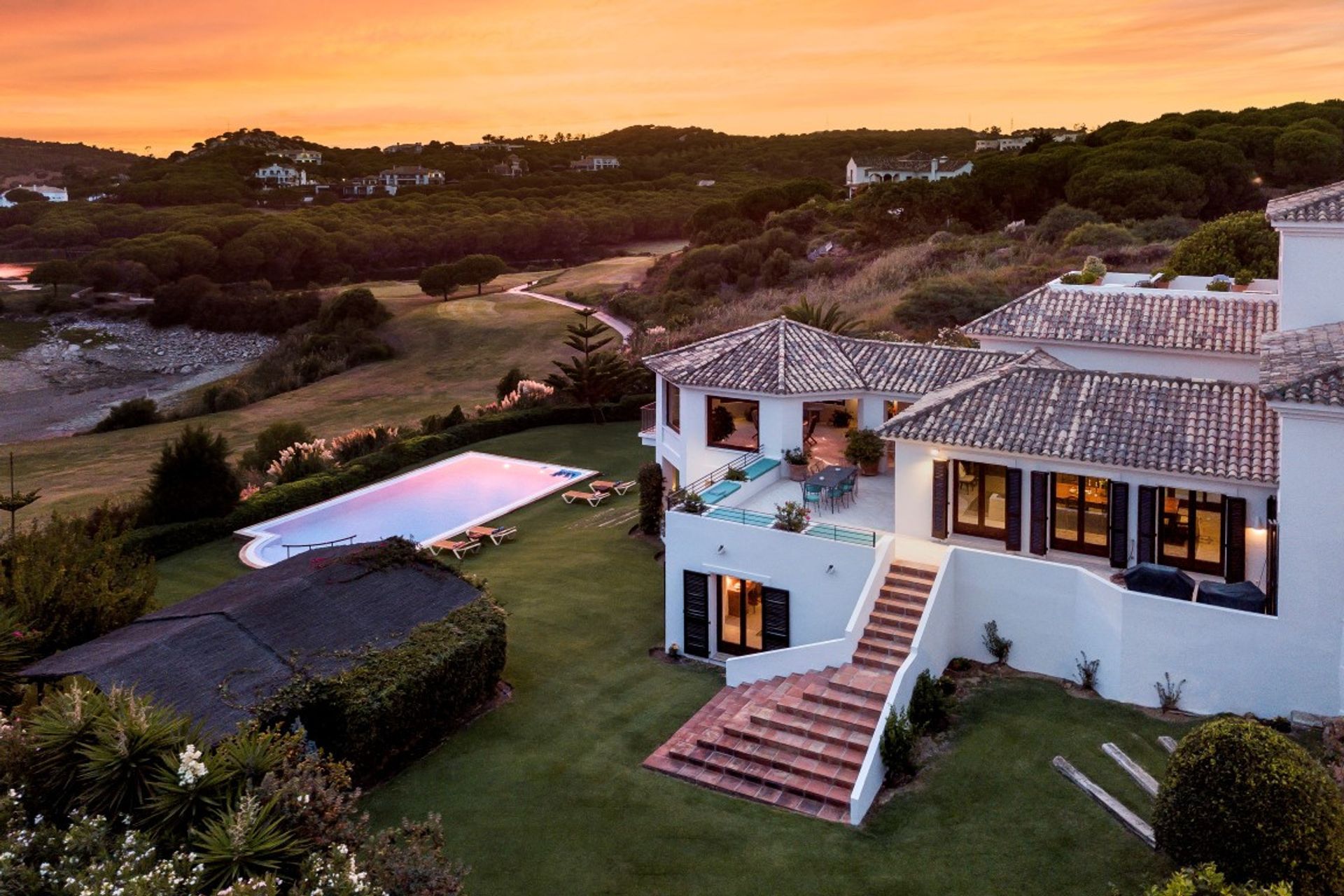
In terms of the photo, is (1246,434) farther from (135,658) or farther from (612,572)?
(135,658)

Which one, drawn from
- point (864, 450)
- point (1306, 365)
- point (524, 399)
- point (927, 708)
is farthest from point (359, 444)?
point (1306, 365)

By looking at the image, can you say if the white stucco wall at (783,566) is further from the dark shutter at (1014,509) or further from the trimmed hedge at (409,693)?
the trimmed hedge at (409,693)

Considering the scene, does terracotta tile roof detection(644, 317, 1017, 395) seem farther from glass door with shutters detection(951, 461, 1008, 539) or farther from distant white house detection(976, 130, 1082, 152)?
distant white house detection(976, 130, 1082, 152)

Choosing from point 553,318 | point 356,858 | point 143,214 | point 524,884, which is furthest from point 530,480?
point 143,214

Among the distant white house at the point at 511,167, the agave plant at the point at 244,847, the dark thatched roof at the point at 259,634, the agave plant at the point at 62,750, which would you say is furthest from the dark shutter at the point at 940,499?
the distant white house at the point at 511,167

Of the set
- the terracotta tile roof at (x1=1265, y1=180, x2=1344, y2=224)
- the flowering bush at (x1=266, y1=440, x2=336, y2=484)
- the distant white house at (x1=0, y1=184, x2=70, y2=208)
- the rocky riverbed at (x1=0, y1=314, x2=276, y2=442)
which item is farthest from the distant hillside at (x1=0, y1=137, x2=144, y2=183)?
the terracotta tile roof at (x1=1265, y1=180, x2=1344, y2=224)
